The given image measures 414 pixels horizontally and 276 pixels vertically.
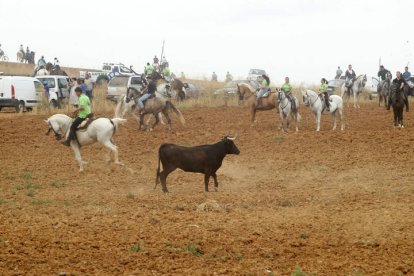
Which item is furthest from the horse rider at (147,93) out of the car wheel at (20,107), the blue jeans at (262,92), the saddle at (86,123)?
the car wheel at (20,107)

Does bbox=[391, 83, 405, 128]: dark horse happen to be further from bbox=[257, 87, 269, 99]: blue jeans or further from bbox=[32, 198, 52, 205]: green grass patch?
bbox=[32, 198, 52, 205]: green grass patch

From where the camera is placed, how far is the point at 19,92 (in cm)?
3534

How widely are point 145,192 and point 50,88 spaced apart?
21745 millimetres

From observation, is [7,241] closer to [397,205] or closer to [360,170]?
[397,205]

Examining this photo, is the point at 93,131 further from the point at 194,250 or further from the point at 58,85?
the point at 58,85

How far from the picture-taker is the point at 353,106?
38.2 metres

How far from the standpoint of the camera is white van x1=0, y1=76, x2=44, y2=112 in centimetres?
3456

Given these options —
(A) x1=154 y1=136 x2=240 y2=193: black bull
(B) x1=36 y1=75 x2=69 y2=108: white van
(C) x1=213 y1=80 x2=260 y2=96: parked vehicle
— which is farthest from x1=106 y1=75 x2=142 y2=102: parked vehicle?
(A) x1=154 y1=136 x2=240 y2=193: black bull

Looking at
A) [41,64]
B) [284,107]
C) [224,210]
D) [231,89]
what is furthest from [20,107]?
[224,210]

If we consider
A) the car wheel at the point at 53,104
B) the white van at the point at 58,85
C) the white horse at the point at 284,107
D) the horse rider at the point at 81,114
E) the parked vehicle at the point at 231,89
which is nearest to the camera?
the horse rider at the point at 81,114

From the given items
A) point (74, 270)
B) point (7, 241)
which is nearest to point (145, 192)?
point (7, 241)

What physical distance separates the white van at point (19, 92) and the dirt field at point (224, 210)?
8.64 metres

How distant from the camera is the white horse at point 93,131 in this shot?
773 inches

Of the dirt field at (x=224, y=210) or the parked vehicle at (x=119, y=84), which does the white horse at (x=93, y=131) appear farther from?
the parked vehicle at (x=119, y=84)
